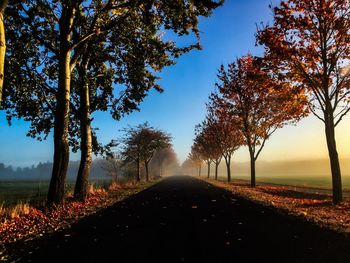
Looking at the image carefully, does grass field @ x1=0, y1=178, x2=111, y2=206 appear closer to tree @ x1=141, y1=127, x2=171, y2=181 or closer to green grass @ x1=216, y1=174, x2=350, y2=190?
tree @ x1=141, y1=127, x2=171, y2=181

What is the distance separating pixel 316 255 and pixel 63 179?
1127cm

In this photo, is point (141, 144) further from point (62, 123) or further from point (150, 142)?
point (62, 123)

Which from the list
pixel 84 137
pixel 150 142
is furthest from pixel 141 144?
pixel 84 137

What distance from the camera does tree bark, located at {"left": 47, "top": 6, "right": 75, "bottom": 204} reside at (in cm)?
1408

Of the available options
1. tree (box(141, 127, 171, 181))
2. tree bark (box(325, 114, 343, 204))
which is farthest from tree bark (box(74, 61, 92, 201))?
tree (box(141, 127, 171, 181))

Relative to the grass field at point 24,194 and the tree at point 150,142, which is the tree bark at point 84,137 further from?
the tree at point 150,142

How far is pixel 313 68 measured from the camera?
17.9 m

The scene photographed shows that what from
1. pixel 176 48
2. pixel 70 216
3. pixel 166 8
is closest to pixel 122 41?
pixel 176 48

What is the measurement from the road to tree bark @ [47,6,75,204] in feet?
14.2

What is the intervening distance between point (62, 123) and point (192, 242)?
31.3 ft

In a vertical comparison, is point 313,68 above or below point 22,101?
above

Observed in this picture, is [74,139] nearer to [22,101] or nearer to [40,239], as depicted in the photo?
[22,101]

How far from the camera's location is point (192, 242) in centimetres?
705

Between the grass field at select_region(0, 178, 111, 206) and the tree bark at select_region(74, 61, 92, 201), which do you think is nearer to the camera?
the tree bark at select_region(74, 61, 92, 201)
